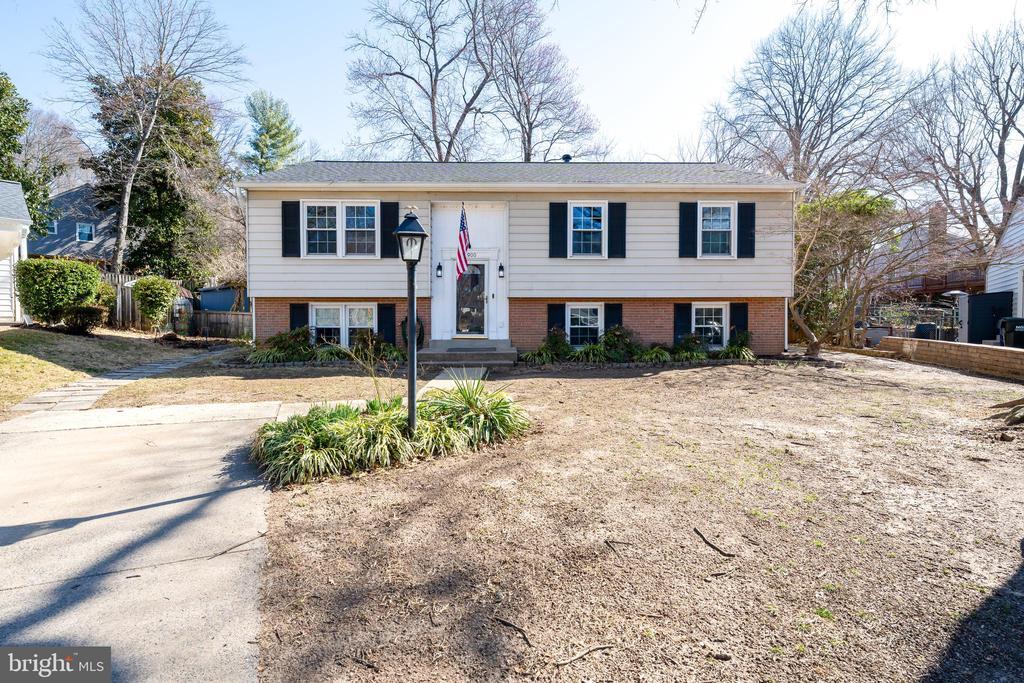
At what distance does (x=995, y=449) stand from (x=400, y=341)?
1027 centimetres

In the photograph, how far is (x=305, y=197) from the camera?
452 inches

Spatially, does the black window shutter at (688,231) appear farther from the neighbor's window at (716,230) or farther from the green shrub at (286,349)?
the green shrub at (286,349)

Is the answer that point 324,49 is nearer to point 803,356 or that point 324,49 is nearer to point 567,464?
point 567,464

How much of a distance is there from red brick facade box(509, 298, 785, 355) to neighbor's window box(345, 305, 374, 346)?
11.2 feet

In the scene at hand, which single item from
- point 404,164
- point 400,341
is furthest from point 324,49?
Result: point 400,341

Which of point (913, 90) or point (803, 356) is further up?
point (913, 90)

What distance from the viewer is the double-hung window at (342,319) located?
11992 millimetres

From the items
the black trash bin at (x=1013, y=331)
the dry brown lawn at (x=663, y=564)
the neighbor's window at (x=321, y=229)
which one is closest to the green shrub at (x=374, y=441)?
the dry brown lawn at (x=663, y=564)

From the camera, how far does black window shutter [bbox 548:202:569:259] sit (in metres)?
11.8

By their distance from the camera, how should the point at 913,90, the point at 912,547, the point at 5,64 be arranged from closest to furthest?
1. the point at 912,547
2. the point at 5,64
3. the point at 913,90

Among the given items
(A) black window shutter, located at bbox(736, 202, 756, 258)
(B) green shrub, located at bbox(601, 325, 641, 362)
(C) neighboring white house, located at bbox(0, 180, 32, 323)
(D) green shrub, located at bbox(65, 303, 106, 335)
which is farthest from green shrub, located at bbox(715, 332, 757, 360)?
(D) green shrub, located at bbox(65, 303, 106, 335)

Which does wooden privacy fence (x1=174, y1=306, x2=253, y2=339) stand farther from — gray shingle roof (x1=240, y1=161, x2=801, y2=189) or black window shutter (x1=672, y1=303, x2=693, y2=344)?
black window shutter (x1=672, y1=303, x2=693, y2=344)

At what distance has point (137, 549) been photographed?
3049mm

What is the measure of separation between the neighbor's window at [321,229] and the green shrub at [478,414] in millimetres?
A: 7266
